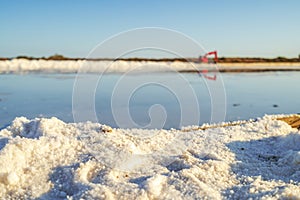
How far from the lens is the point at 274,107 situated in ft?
19.5

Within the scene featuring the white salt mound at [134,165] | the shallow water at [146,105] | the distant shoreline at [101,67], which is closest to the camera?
the white salt mound at [134,165]

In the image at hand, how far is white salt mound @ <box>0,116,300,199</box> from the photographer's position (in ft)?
6.38

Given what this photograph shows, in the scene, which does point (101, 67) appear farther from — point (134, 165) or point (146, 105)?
point (134, 165)

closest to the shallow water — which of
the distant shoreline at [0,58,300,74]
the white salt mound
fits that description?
the white salt mound

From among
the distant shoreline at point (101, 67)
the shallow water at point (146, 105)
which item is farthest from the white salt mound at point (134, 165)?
the distant shoreline at point (101, 67)

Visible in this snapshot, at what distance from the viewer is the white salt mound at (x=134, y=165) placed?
6.38 feet

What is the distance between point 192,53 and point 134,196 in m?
1.40

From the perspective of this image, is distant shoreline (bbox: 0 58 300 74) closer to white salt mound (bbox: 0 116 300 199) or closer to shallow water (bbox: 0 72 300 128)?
shallow water (bbox: 0 72 300 128)

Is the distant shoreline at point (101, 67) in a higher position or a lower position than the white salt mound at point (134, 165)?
higher

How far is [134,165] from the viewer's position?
7.55ft

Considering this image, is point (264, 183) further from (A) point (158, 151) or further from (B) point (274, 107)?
(B) point (274, 107)

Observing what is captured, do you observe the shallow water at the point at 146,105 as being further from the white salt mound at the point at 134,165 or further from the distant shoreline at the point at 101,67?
the distant shoreline at the point at 101,67

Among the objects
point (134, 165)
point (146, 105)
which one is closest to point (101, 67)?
point (146, 105)

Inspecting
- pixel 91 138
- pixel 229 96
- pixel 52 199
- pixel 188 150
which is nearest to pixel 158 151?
pixel 188 150
